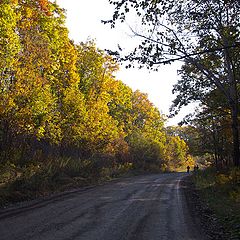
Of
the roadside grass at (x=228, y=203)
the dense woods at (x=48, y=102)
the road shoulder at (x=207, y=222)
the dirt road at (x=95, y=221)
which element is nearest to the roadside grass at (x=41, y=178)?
the dense woods at (x=48, y=102)

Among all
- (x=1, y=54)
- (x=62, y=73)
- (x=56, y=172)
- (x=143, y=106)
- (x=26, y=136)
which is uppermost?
(x=143, y=106)

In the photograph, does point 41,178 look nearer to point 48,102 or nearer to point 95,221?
point 48,102

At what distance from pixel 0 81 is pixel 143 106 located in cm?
5114

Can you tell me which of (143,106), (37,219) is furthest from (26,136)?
(143,106)

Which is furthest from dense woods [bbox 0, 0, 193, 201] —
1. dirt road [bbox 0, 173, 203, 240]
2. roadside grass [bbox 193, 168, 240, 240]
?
roadside grass [bbox 193, 168, 240, 240]

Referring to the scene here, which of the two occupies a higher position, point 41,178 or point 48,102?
point 48,102

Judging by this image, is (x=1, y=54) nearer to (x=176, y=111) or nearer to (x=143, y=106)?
(x=176, y=111)

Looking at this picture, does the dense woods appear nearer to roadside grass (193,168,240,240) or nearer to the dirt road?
the dirt road

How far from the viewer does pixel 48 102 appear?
18.0 m

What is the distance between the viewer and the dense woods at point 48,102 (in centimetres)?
1565

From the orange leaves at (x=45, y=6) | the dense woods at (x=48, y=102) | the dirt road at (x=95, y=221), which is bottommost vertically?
the dirt road at (x=95, y=221)

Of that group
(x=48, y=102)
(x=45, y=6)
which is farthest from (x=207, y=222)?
(x=45, y=6)

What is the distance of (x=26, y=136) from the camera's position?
19.3 metres

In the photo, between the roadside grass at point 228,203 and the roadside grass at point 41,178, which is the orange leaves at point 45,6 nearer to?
the roadside grass at point 41,178
